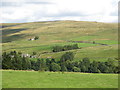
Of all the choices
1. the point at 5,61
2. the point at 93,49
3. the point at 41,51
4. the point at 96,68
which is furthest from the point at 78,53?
the point at 5,61

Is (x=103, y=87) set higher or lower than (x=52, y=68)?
higher

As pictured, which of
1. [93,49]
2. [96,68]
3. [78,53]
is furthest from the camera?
[93,49]

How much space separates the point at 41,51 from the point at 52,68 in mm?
84712

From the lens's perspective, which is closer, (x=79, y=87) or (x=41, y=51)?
(x=79, y=87)

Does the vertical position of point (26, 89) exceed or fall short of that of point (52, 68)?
it exceeds it

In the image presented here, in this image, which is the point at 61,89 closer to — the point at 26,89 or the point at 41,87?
the point at 41,87

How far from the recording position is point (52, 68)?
116 m

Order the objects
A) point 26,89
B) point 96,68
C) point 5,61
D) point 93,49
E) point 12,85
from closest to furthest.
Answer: point 26,89 < point 12,85 < point 5,61 < point 96,68 < point 93,49

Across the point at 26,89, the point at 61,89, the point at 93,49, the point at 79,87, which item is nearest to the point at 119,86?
the point at 79,87

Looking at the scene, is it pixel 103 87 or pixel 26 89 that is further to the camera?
pixel 103 87

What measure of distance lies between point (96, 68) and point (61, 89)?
318 feet

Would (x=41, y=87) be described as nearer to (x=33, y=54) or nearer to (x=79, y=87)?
(x=79, y=87)

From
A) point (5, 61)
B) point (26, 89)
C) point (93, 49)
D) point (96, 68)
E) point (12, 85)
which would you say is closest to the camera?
point (26, 89)

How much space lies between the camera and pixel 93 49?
637 ft
